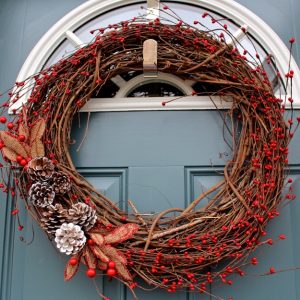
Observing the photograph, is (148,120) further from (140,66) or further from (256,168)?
(256,168)

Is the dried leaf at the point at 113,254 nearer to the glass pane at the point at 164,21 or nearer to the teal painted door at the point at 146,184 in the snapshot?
the teal painted door at the point at 146,184

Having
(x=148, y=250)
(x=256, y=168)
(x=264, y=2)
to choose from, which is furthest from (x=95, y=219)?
(x=264, y=2)

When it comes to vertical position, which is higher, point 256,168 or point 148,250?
point 256,168

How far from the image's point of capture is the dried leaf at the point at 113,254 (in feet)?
4.06

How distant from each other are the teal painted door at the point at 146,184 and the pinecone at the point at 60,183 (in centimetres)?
19

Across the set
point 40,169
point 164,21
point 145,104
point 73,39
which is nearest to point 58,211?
point 40,169

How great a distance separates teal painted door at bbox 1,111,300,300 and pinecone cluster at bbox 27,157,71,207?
19cm

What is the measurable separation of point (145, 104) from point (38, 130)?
370mm

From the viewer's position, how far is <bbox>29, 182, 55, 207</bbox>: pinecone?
1.28m

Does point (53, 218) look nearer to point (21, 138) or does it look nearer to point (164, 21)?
point (21, 138)

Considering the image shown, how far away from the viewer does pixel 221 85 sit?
56.1 inches

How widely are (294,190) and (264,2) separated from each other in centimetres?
65

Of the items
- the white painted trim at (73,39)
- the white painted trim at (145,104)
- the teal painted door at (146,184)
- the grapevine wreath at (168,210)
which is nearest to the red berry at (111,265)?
the grapevine wreath at (168,210)

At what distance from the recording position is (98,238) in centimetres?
126
